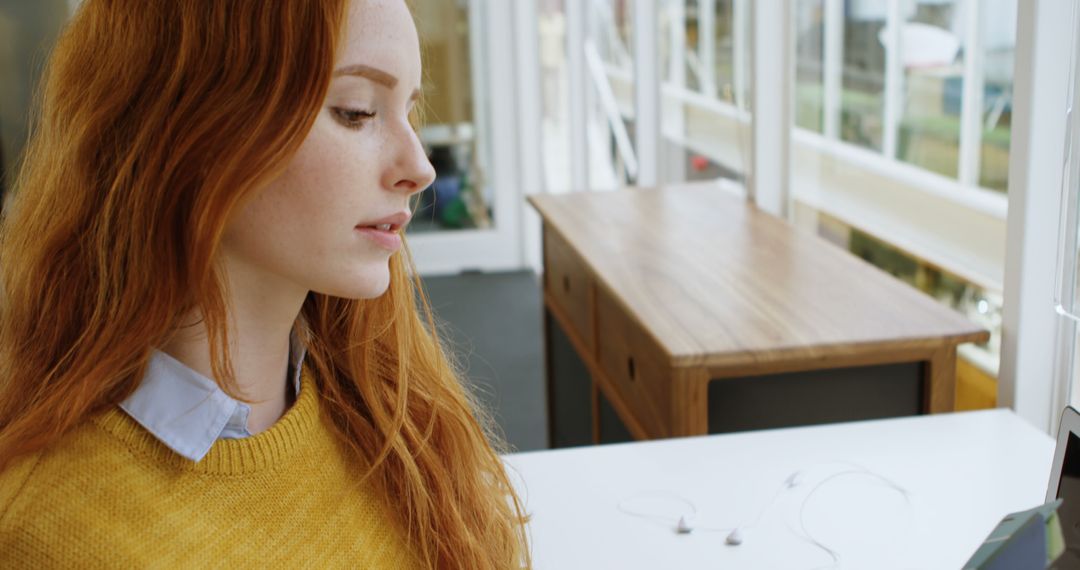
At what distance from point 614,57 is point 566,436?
2030 mm

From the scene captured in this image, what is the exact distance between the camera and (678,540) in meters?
1.26

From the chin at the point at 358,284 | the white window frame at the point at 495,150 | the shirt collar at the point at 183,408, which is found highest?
the chin at the point at 358,284

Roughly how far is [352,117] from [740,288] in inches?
49.7

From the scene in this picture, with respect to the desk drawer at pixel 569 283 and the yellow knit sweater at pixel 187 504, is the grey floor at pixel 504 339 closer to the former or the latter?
the desk drawer at pixel 569 283

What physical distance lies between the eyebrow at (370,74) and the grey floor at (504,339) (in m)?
2.10

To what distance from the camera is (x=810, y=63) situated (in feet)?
8.74

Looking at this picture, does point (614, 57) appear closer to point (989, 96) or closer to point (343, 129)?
point (989, 96)

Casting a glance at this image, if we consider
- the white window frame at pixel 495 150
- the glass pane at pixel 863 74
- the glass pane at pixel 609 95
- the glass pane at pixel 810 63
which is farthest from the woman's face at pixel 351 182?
the white window frame at pixel 495 150

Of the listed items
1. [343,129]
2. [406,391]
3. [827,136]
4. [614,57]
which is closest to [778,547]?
[406,391]

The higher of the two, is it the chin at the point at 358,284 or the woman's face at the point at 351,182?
the woman's face at the point at 351,182

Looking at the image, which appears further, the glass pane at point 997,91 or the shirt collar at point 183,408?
the glass pane at point 997,91

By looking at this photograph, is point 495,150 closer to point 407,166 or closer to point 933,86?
point 933,86

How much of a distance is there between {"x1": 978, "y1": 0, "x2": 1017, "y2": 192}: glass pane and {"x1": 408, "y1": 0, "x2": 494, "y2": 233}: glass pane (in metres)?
3.76

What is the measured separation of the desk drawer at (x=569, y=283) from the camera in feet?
8.08
